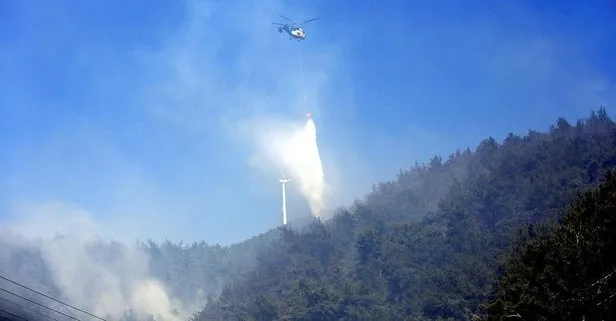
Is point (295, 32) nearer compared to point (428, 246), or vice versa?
point (295, 32)

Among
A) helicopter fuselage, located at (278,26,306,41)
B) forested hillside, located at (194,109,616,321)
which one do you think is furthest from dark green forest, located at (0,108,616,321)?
helicopter fuselage, located at (278,26,306,41)

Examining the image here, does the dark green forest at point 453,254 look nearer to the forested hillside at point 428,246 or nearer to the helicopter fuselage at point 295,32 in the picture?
the forested hillside at point 428,246

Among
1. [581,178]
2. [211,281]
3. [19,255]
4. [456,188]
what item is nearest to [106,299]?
[19,255]

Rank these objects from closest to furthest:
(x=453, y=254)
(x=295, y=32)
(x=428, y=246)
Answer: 1. (x=295, y=32)
2. (x=453, y=254)
3. (x=428, y=246)

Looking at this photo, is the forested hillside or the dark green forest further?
the forested hillside

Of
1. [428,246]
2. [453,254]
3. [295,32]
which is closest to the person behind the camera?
[295,32]

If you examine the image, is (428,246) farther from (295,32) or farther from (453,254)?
(295,32)

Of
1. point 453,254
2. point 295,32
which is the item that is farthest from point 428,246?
point 295,32

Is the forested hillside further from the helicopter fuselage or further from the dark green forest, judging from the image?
the helicopter fuselage
